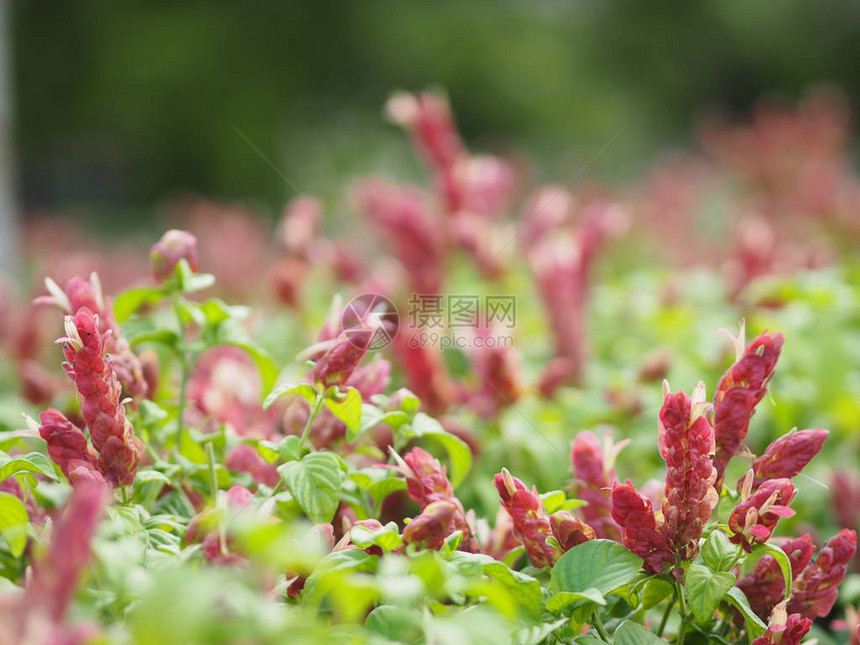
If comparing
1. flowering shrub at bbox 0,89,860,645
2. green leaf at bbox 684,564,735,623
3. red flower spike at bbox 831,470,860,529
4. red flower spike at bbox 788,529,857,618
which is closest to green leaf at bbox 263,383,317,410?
flowering shrub at bbox 0,89,860,645

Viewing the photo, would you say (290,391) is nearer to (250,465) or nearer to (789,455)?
(250,465)

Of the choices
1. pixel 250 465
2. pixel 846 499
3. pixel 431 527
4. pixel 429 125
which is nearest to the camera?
pixel 431 527

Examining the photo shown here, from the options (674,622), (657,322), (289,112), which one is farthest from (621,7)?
(674,622)

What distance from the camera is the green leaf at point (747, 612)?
0.88 m

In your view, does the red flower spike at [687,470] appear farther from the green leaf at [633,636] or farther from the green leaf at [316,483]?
the green leaf at [316,483]

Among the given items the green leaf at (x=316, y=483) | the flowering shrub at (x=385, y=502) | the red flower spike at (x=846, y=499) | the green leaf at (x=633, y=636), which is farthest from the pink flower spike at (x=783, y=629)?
the red flower spike at (x=846, y=499)

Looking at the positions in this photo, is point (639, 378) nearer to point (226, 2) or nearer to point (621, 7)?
point (226, 2)

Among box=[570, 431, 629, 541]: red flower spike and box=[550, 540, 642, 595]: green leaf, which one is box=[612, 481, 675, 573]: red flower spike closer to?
box=[550, 540, 642, 595]: green leaf

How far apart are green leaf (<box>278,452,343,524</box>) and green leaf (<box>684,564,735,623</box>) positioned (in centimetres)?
35

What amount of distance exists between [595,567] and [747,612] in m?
0.15

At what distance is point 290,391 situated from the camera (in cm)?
94

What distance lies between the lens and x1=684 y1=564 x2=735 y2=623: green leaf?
0.84m

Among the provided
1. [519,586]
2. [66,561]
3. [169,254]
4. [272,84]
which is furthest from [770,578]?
[272,84]

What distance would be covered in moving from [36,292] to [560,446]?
5.06 feet
